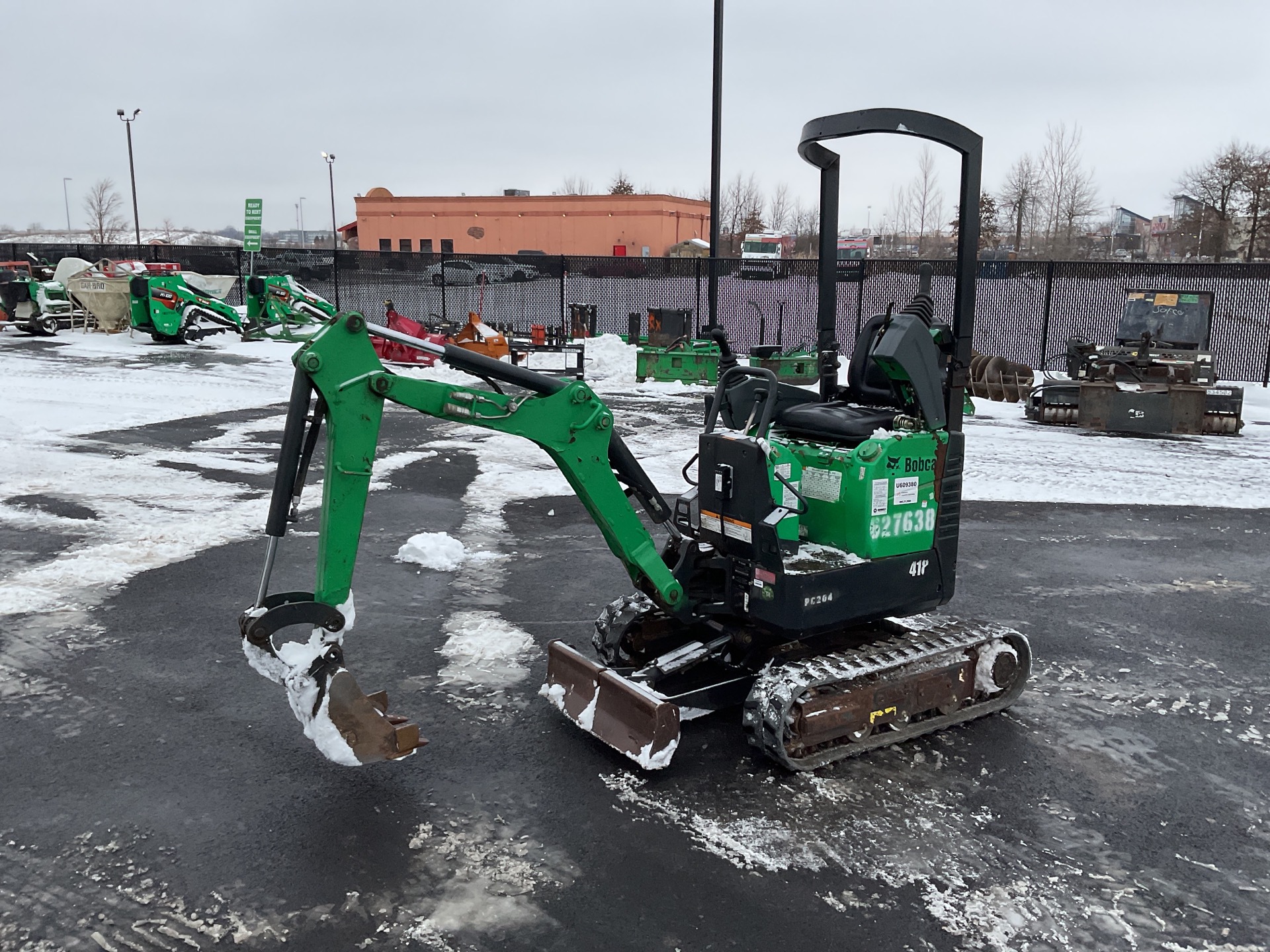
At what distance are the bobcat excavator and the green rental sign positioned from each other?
2051 cm

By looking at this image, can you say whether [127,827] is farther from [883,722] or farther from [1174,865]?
[1174,865]

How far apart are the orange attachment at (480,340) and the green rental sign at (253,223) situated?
704cm

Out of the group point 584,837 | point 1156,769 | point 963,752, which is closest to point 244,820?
point 584,837

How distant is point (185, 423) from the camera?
14148 mm

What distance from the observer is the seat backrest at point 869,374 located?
572cm

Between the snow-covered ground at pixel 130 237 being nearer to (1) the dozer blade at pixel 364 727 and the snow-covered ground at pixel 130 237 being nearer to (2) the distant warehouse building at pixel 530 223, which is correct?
(2) the distant warehouse building at pixel 530 223

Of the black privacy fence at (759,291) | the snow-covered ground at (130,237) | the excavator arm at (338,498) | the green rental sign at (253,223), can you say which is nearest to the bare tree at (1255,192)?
the black privacy fence at (759,291)

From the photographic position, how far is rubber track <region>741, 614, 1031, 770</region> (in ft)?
16.0

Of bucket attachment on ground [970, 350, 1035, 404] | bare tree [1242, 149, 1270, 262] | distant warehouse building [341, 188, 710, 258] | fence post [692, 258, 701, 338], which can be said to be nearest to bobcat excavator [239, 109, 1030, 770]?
bucket attachment on ground [970, 350, 1035, 404]

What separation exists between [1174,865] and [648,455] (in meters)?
8.66

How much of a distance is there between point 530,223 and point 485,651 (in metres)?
57.8

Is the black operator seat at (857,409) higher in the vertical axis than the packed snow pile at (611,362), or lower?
higher

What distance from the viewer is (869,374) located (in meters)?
5.77

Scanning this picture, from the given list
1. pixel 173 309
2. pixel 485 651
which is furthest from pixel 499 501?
pixel 173 309
